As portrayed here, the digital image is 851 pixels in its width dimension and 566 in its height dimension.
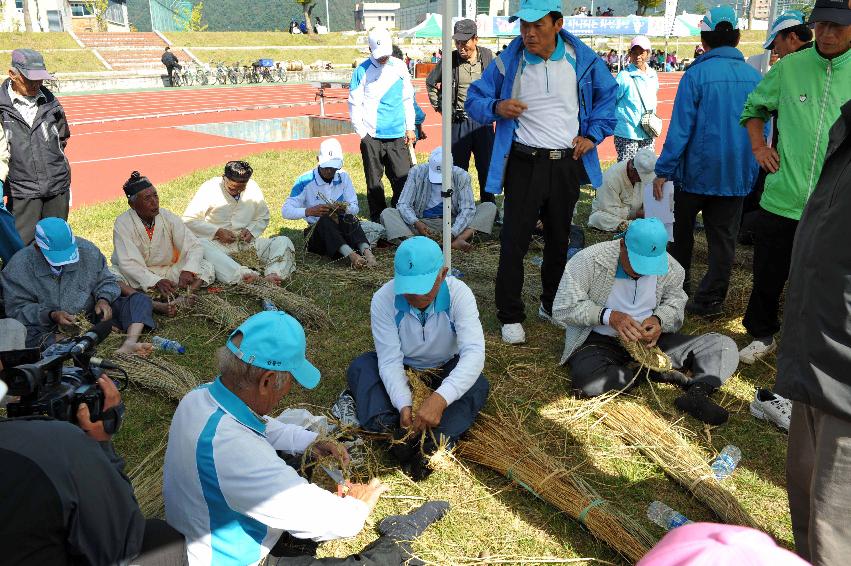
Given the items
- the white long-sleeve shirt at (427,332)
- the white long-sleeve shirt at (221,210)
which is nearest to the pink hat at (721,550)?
the white long-sleeve shirt at (427,332)

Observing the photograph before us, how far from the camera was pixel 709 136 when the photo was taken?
14.1ft

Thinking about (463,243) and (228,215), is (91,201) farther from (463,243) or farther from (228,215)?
(463,243)

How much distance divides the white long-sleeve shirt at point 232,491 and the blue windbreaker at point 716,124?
10.7ft

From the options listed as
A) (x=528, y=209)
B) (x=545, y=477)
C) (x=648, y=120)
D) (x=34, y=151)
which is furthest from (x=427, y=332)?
(x=648, y=120)

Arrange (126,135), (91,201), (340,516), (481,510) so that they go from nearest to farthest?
1. (340,516)
2. (481,510)
3. (91,201)
4. (126,135)

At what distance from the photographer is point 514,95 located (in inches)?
161

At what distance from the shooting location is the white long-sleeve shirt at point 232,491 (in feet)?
6.62

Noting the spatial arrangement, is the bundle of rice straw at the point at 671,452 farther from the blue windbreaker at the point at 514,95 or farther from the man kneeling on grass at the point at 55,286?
the man kneeling on grass at the point at 55,286

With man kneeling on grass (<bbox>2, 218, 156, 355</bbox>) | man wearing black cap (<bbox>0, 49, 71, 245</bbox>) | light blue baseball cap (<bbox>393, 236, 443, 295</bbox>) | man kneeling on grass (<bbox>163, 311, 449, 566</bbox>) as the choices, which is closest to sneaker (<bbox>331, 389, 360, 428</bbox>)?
light blue baseball cap (<bbox>393, 236, 443, 295</bbox>)

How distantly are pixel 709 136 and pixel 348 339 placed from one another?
2707 millimetres

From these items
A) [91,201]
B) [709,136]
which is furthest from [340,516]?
[91,201]

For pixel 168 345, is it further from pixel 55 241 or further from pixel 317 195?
pixel 317 195

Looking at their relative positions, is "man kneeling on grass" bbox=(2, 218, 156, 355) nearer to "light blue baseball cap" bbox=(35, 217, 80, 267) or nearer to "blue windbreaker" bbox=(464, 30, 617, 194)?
"light blue baseball cap" bbox=(35, 217, 80, 267)

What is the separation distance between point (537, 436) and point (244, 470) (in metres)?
1.75
